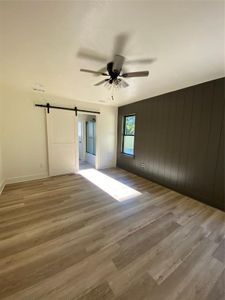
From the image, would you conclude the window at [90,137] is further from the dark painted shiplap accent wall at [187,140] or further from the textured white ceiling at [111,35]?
the textured white ceiling at [111,35]

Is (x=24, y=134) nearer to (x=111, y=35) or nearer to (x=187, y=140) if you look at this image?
(x=111, y=35)

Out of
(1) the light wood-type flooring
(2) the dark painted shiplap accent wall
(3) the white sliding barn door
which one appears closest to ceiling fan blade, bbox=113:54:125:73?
(2) the dark painted shiplap accent wall

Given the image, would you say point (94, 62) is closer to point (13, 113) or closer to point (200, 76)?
point (200, 76)

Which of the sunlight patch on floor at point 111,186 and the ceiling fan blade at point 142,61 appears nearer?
the ceiling fan blade at point 142,61

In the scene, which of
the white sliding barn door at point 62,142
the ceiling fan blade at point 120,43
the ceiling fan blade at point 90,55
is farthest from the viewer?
the white sliding barn door at point 62,142

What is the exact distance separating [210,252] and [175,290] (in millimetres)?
727

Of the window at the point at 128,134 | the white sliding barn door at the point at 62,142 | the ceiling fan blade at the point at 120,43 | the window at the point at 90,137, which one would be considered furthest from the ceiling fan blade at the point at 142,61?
the window at the point at 90,137

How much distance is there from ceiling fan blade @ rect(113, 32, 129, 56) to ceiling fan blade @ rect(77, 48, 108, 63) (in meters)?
0.21

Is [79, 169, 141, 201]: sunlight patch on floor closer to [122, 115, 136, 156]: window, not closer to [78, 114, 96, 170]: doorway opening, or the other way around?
[78, 114, 96, 170]: doorway opening

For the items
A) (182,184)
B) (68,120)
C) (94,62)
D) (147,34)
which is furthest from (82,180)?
(147,34)

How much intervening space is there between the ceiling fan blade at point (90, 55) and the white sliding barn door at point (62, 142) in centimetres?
238

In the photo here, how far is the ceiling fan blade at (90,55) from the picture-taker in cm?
173

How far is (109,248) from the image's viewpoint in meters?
1.59

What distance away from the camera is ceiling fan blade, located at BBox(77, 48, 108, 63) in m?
1.73
